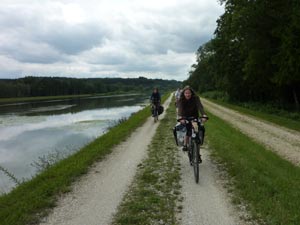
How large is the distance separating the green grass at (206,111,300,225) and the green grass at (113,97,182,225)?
4.11ft

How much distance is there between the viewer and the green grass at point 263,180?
5348 mm

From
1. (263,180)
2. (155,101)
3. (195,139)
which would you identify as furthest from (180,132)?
(155,101)

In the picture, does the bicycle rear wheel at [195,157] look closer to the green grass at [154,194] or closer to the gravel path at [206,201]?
the gravel path at [206,201]

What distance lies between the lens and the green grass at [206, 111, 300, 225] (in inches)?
211

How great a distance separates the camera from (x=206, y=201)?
6.04m

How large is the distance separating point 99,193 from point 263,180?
11.1 ft

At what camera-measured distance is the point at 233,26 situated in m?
23.5

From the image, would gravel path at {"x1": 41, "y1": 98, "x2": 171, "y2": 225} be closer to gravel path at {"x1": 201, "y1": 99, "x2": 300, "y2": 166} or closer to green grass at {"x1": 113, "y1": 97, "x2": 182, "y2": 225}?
green grass at {"x1": 113, "y1": 97, "x2": 182, "y2": 225}

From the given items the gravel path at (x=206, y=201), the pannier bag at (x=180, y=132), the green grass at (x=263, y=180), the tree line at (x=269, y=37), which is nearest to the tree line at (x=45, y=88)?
the tree line at (x=269, y=37)

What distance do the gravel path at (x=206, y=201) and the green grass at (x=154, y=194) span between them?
0.61 feet

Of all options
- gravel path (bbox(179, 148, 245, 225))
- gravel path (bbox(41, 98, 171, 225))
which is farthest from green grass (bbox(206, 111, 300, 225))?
gravel path (bbox(41, 98, 171, 225))

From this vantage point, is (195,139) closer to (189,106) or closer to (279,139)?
(189,106)

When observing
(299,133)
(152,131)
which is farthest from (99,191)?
(299,133)

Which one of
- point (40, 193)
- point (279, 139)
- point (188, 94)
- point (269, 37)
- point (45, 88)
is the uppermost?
point (269, 37)
